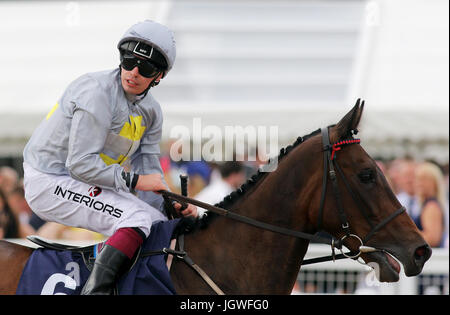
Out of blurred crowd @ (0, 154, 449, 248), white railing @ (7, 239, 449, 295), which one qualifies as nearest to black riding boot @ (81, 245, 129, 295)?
blurred crowd @ (0, 154, 449, 248)

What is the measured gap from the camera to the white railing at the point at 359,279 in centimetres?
624

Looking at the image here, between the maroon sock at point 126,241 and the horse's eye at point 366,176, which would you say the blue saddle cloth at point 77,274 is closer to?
the maroon sock at point 126,241

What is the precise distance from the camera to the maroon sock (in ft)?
10.8

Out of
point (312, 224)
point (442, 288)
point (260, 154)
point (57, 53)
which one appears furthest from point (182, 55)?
point (312, 224)

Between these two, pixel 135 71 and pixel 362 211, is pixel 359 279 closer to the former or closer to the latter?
pixel 362 211

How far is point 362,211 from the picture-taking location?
3379mm

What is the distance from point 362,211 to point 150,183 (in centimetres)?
114

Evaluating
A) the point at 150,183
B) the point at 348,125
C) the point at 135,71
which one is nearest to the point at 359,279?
the point at 348,125

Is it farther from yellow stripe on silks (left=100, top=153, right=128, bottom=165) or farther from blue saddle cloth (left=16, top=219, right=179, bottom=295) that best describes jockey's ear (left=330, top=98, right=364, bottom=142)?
yellow stripe on silks (left=100, top=153, right=128, bottom=165)

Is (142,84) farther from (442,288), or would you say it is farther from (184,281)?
(442,288)

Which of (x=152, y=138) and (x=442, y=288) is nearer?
(x=152, y=138)

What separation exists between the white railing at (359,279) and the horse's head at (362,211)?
2.86 meters
